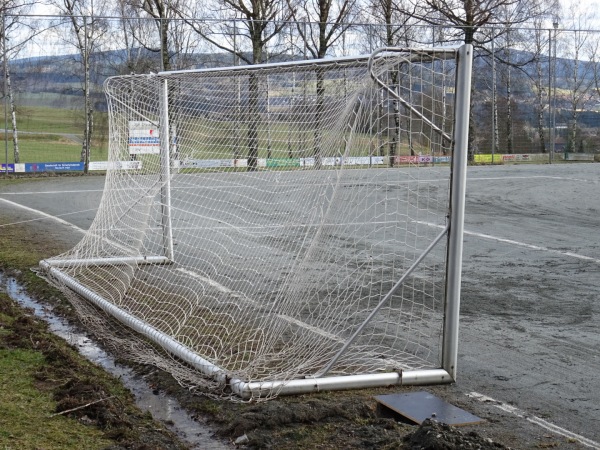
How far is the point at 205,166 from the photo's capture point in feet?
32.1

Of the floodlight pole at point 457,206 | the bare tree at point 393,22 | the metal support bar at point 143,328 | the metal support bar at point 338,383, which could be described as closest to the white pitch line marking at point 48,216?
the metal support bar at point 143,328

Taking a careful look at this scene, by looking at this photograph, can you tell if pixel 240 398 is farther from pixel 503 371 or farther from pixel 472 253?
pixel 472 253

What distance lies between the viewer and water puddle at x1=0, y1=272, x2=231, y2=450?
4.53 m

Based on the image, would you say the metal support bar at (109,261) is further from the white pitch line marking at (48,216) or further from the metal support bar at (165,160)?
the white pitch line marking at (48,216)

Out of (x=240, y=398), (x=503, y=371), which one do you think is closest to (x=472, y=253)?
(x=503, y=371)

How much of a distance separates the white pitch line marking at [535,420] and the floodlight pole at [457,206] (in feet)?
1.07

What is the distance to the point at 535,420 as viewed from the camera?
466cm

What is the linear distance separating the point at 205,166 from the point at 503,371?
5.13m

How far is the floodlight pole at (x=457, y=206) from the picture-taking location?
5129mm

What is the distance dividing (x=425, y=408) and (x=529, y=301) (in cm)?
321

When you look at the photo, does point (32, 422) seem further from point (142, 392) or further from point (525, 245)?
point (525, 245)

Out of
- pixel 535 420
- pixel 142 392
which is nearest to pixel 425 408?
pixel 535 420

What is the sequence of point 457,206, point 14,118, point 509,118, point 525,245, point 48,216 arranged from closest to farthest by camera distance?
point 457,206 → point 525,245 → point 48,216 → point 14,118 → point 509,118

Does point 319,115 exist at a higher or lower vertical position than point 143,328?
higher
